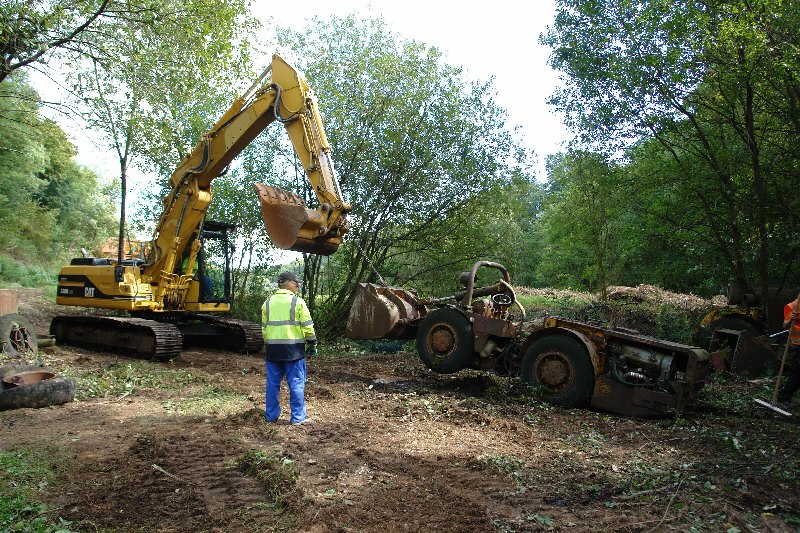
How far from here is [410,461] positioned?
5.26 meters

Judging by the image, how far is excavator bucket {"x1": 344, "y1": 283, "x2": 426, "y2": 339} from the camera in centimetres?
Answer: 920

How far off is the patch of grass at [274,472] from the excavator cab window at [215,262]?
7.58 meters

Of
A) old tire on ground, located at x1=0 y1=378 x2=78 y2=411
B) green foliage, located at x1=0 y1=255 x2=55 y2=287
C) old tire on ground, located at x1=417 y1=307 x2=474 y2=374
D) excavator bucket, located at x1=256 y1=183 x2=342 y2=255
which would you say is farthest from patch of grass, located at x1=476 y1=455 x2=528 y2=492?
green foliage, located at x1=0 y1=255 x2=55 y2=287

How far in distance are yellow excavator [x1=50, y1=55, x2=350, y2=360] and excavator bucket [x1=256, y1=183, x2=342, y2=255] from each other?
35mm

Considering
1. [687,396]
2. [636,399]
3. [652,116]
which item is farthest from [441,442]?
[652,116]

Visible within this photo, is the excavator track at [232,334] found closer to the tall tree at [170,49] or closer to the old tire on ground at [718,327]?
the tall tree at [170,49]

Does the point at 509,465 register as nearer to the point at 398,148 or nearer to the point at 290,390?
the point at 290,390

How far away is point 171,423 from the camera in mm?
6352

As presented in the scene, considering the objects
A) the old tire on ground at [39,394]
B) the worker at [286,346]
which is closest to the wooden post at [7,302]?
the old tire on ground at [39,394]

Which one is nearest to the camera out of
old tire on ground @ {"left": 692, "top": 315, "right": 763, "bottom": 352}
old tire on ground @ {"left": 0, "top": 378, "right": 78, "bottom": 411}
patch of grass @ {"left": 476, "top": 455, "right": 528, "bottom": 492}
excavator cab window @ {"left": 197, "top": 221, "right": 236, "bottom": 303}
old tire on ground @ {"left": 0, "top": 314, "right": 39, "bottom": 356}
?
patch of grass @ {"left": 476, "top": 455, "right": 528, "bottom": 492}

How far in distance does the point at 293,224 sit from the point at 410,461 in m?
4.28

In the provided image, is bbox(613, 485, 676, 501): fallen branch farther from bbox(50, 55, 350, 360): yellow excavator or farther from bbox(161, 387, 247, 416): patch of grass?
bbox(50, 55, 350, 360): yellow excavator

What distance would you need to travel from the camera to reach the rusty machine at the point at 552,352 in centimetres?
708

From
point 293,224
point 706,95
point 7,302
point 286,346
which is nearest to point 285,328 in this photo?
point 286,346
